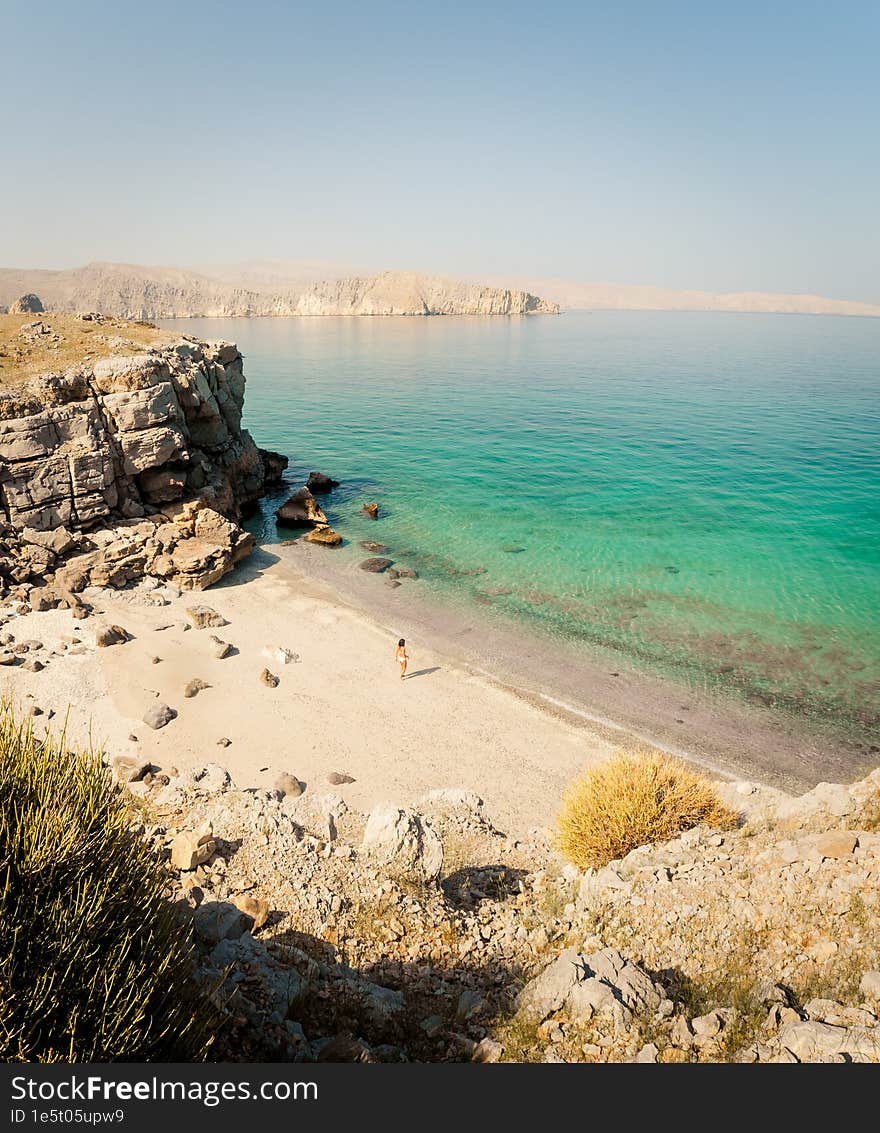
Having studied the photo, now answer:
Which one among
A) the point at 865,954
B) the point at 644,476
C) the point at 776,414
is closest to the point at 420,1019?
the point at 865,954

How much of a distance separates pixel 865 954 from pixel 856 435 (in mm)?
59870

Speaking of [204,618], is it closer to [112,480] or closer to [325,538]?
[112,480]

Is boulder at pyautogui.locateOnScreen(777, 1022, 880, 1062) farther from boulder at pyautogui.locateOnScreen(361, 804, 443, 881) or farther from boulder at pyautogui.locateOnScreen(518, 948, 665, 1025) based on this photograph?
boulder at pyautogui.locateOnScreen(361, 804, 443, 881)

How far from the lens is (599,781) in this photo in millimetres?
11117

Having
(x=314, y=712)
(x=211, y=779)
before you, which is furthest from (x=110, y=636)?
(x=211, y=779)

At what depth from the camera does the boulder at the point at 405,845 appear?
10.1 metres

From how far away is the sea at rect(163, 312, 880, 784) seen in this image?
21.7m

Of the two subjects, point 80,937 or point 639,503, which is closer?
point 80,937

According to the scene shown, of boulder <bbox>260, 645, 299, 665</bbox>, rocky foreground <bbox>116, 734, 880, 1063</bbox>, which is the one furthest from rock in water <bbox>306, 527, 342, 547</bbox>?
rocky foreground <bbox>116, 734, 880, 1063</bbox>

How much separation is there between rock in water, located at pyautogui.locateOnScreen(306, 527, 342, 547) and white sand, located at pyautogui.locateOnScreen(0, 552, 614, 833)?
27.5 feet

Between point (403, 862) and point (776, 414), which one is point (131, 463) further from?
point (776, 414)

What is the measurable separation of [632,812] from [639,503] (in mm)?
28774

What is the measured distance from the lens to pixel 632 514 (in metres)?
34.6

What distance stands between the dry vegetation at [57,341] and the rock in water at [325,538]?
12666 mm
